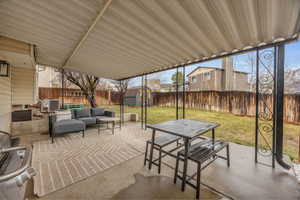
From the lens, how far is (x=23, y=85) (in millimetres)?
3932

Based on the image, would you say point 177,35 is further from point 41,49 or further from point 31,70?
point 31,70

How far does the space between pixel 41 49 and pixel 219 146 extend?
4527 mm

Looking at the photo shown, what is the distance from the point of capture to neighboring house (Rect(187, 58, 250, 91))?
1100 cm

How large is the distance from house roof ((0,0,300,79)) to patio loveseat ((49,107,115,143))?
83.4 inches

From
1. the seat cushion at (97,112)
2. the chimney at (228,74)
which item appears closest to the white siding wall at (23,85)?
the seat cushion at (97,112)

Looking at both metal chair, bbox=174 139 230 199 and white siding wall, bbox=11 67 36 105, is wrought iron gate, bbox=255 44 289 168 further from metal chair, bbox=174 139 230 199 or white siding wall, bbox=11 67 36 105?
white siding wall, bbox=11 67 36 105

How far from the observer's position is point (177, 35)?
2.12 meters

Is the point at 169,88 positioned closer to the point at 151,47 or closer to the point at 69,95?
the point at 69,95

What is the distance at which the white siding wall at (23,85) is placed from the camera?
147 inches

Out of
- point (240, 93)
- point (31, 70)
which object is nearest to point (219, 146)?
point (240, 93)

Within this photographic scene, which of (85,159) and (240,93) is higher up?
(240,93)

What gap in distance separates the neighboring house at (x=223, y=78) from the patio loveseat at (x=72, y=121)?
34.4ft

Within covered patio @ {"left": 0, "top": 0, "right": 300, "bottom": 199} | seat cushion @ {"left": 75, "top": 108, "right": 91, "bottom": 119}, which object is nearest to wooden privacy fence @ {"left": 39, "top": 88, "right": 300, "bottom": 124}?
covered patio @ {"left": 0, "top": 0, "right": 300, "bottom": 199}

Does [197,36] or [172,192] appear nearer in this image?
[172,192]
